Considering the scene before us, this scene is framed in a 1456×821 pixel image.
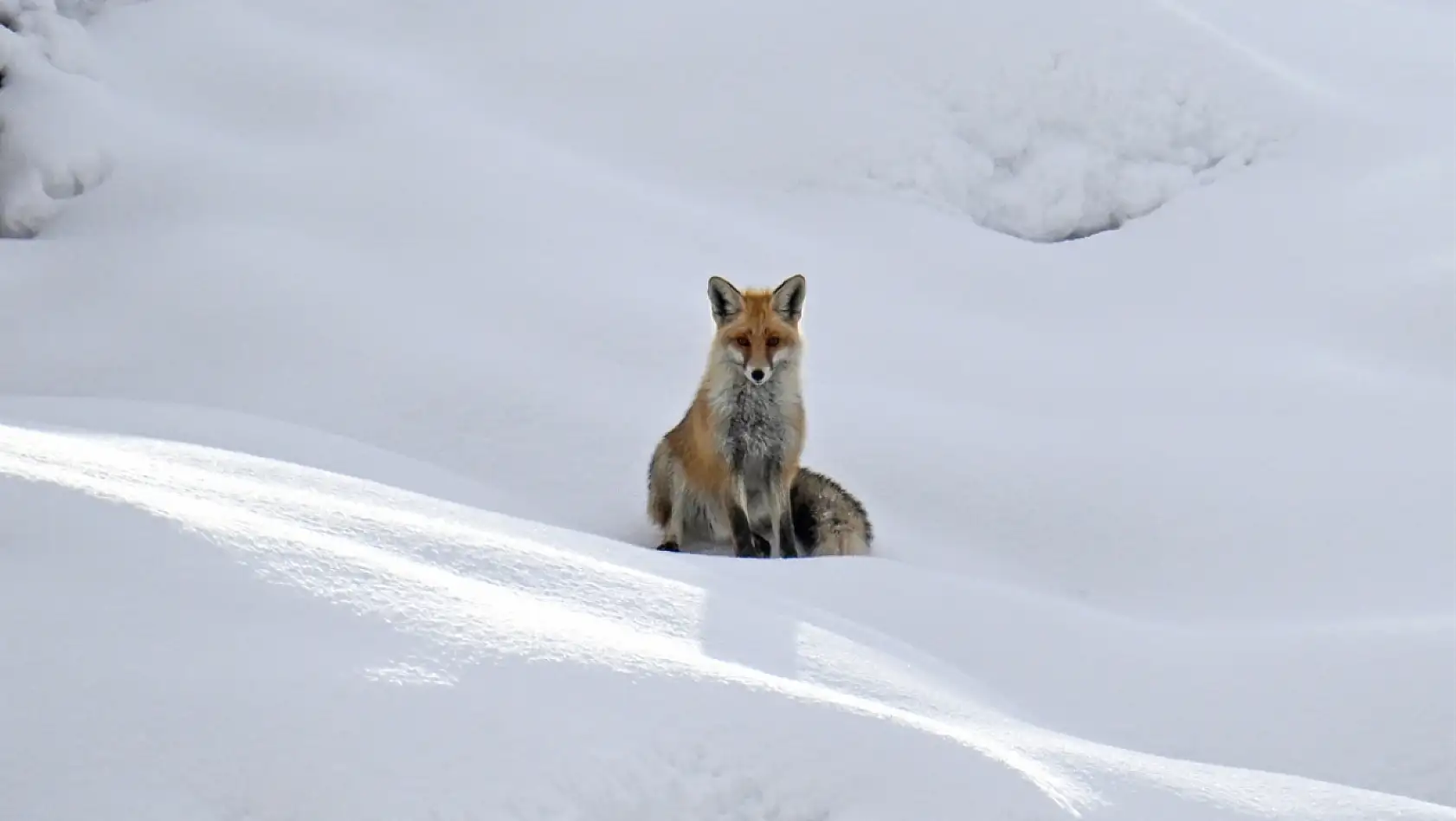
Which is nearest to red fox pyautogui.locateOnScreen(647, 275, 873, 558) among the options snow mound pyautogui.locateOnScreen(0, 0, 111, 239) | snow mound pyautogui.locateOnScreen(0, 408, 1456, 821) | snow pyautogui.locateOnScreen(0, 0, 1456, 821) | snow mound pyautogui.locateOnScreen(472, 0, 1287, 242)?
snow pyautogui.locateOnScreen(0, 0, 1456, 821)

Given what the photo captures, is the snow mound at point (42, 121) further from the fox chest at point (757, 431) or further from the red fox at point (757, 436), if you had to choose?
the fox chest at point (757, 431)

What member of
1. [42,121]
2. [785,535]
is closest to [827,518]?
[785,535]

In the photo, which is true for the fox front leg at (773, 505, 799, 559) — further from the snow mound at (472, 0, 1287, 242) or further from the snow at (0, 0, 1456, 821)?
the snow mound at (472, 0, 1287, 242)

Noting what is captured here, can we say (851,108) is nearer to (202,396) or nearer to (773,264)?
(773,264)

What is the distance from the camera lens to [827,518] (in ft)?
19.9

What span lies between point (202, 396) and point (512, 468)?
68.3 inches

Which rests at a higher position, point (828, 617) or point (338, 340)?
point (338, 340)

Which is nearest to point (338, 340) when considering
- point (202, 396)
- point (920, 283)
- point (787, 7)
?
point (202, 396)

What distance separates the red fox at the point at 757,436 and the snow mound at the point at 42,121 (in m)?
4.79

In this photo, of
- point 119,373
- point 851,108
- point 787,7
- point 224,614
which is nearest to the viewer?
point 224,614

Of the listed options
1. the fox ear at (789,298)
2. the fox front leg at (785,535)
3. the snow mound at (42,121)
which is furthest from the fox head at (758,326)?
the snow mound at (42,121)

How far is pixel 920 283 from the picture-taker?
8656mm

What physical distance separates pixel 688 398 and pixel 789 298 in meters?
1.54

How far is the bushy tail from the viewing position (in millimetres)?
5910
